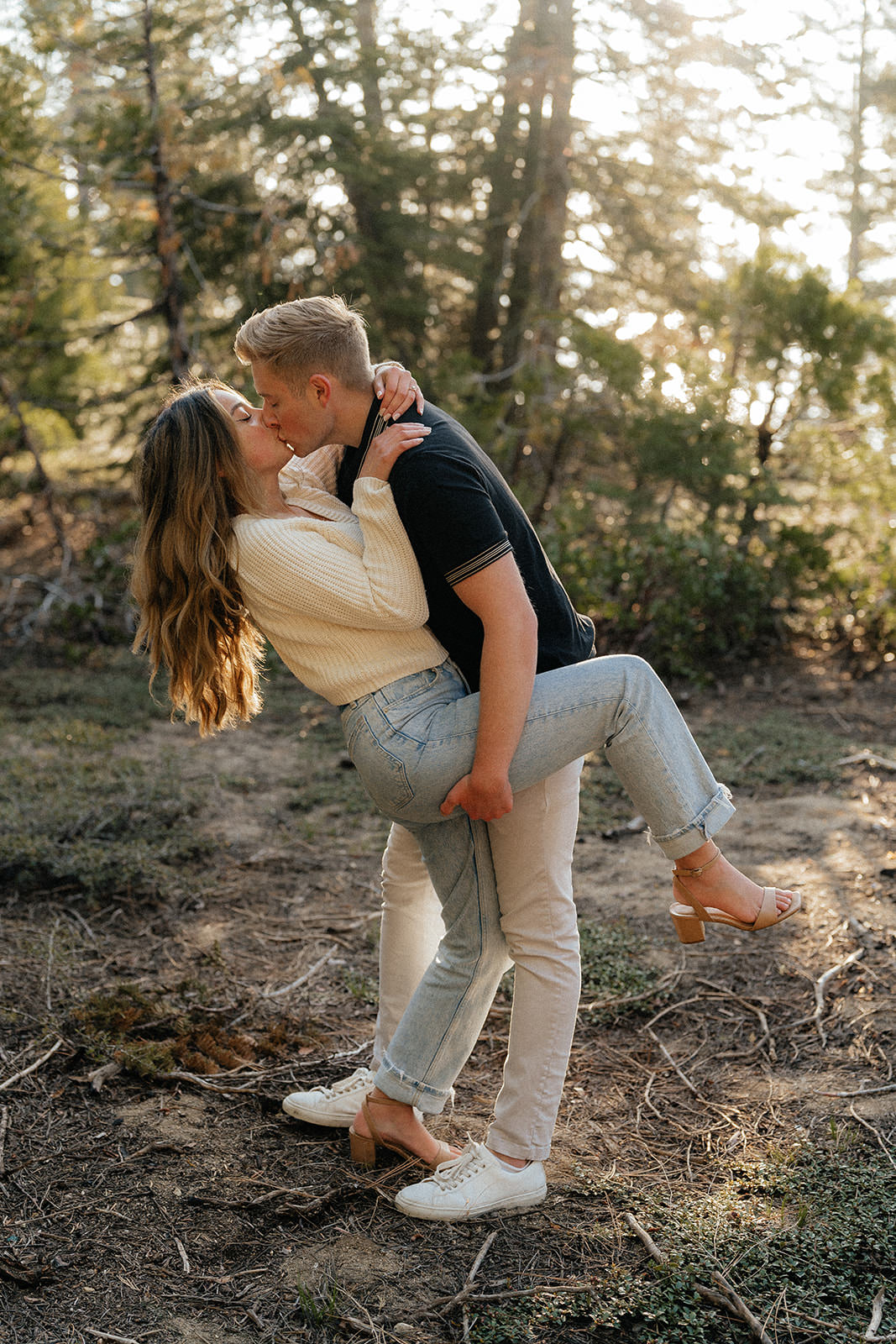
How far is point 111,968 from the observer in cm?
348

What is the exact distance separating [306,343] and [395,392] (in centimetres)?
21

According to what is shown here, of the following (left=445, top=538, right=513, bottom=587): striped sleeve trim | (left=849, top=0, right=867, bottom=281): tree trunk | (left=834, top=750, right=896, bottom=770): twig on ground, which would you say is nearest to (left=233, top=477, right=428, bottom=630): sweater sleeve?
(left=445, top=538, right=513, bottom=587): striped sleeve trim

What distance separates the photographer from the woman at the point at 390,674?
83.7 inches

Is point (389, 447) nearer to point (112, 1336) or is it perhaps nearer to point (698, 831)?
point (698, 831)

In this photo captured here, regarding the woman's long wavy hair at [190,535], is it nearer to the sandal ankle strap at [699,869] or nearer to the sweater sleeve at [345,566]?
the sweater sleeve at [345,566]

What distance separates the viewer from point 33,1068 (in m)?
2.80

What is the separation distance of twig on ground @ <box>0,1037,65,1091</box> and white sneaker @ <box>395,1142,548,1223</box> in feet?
3.57

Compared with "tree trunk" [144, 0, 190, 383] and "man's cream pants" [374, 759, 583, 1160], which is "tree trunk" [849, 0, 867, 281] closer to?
"tree trunk" [144, 0, 190, 383]

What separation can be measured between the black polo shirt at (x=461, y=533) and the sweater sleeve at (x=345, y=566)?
41 mm

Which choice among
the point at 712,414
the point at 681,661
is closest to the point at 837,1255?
the point at 681,661

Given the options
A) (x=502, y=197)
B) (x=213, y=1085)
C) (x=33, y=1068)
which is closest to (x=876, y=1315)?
(x=213, y=1085)

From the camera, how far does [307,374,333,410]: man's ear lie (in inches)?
85.8

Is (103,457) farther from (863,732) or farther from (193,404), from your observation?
(193,404)

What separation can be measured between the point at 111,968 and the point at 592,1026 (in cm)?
156
